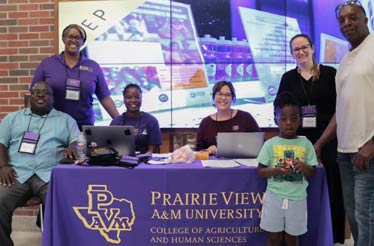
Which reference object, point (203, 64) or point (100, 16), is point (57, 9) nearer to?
point (100, 16)

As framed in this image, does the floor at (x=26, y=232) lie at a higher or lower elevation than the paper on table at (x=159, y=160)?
lower

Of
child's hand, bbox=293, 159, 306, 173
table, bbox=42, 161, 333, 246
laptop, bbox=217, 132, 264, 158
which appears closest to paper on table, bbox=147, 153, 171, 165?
table, bbox=42, 161, 333, 246

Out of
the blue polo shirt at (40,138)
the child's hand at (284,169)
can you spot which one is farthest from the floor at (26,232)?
the child's hand at (284,169)

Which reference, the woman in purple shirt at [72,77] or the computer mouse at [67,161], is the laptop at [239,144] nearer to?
the computer mouse at [67,161]

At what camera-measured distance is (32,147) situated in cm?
272

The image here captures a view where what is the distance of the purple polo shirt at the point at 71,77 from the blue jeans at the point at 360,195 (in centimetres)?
198

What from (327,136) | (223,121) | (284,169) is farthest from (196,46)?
(284,169)

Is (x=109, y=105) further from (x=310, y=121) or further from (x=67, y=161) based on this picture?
(x=310, y=121)

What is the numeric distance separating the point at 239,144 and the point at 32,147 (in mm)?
1499

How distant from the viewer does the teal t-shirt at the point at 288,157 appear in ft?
6.94

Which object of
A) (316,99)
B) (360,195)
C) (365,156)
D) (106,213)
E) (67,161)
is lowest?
(106,213)

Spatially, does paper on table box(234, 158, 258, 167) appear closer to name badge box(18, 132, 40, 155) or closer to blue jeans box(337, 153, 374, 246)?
blue jeans box(337, 153, 374, 246)

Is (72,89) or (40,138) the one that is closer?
(40,138)

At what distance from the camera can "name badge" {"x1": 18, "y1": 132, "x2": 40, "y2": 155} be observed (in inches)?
107
